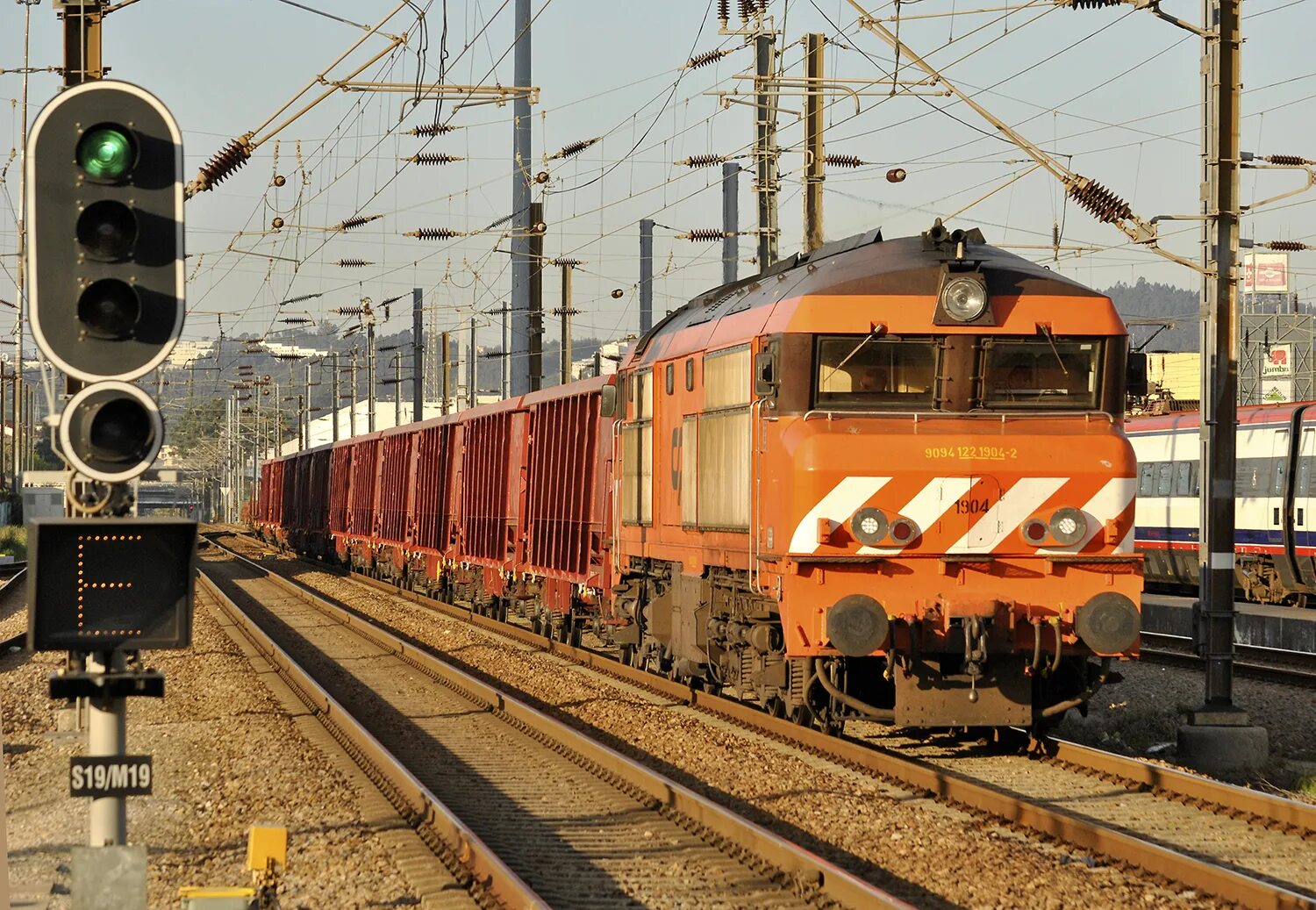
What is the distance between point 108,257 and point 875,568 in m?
7.49

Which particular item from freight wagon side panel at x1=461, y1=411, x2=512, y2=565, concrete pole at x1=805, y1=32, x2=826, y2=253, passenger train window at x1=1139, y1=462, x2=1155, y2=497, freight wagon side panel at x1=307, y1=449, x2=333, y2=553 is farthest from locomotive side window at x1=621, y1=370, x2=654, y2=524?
freight wagon side panel at x1=307, y1=449, x2=333, y2=553

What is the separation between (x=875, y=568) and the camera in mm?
11984

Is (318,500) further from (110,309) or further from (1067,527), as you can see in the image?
(110,309)

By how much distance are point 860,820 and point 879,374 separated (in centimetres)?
355

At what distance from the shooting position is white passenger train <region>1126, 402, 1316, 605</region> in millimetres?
29547

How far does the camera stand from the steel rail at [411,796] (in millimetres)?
8750

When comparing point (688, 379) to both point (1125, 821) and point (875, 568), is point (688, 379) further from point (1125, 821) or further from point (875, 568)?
point (1125, 821)

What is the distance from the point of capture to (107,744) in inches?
224

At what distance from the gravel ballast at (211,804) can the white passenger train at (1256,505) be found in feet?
53.8

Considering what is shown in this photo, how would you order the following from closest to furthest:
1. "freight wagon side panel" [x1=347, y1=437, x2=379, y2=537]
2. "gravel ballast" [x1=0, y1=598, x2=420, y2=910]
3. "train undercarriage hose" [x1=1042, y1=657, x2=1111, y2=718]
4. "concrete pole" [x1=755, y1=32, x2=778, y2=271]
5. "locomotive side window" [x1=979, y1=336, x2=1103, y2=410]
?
"gravel ballast" [x1=0, y1=598, x2=420, y2=910]
"locomotive side window" [x1=979, y1=336, x2=1103, y2=410]
"train undercarriage hose" [x1=1042, y1=657, x2=1111, y2=718]
"concrete pole" [x1=755, y1=32, x2=778, y2=271]
"freight wagon side panel" [x1=347, y1=437, x2=379, y2=537]

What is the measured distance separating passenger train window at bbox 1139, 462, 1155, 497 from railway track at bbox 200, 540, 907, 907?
21.8 m

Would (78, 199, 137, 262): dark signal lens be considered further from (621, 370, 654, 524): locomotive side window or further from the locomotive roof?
(621, 370, 654, 524): locomotive side window

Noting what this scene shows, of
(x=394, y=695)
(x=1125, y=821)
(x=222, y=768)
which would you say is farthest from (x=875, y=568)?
(x=394, y=695)

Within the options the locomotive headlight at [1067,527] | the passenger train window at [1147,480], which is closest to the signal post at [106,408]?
the locomotive headlight at [1067,527]
